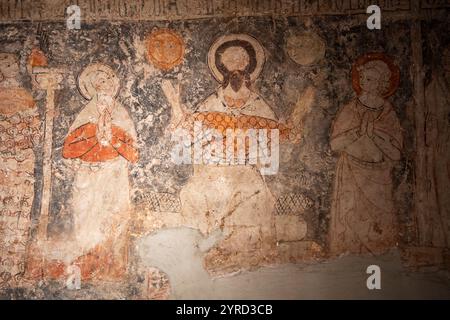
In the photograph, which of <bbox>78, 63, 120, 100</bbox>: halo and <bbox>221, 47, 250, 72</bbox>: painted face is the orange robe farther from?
<bbox>221, 47, 250, 72</bbox>: painted face

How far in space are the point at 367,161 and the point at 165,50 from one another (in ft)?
6.51

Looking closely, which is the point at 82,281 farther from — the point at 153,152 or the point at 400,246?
the point at 400,246

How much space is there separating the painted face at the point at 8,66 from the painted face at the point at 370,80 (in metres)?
3.02

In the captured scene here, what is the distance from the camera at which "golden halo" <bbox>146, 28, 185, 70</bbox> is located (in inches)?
179

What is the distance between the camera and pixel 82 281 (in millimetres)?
4332

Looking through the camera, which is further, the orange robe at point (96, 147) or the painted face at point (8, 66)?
the painted face at point (8, 66)

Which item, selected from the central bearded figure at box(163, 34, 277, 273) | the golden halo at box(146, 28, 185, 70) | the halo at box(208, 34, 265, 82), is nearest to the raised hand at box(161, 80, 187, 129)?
the central bearded figure at box(163, 34, 277, 273)

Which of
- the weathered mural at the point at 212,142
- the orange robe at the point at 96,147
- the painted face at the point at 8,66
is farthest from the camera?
the painted face at the point at 8,66

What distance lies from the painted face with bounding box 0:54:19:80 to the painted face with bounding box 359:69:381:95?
3.02 m

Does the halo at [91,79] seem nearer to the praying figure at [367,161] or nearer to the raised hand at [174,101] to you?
the raised hand at [174,101]

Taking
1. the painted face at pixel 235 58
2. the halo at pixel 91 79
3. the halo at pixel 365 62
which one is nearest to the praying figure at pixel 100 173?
the halo at pixel 91 79

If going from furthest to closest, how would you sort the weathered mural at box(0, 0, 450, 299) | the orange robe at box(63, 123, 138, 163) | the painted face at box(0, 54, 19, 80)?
the painted face at box(0, 54, 19, 80)
the orange robe at box(63, 123, 138, 163)
the weathered mural at box(0, 0, 450, 299)

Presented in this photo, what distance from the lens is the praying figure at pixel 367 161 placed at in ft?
14.3
